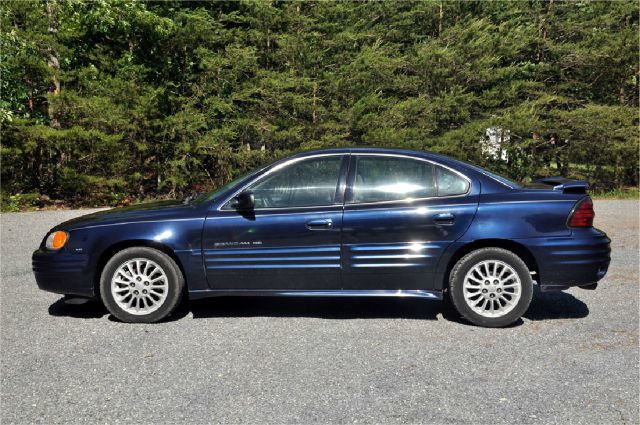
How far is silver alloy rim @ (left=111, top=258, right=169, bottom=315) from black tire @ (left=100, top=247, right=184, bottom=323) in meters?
0.02

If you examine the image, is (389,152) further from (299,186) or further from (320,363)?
(320,363)

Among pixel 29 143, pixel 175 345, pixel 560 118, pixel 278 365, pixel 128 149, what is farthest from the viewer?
pixel 560 118

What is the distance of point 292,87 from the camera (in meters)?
15.0

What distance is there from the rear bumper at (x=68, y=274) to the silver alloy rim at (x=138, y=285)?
0.24 m

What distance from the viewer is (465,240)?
475cm

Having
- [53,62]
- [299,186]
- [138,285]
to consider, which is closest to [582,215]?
[299,186]

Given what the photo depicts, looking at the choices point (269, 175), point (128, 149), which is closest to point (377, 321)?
point (269, 175)

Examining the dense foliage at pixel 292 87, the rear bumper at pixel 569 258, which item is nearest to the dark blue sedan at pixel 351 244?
the rear bumper at pixel 569 258

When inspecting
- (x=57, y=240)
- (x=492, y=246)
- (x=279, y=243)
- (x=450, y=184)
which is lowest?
(x=492, y=246)

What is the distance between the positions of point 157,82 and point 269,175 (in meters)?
10.2

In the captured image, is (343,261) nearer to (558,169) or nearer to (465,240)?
(465,240)

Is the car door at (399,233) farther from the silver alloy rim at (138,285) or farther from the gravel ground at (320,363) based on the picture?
the silver alloy rim at (138,285)

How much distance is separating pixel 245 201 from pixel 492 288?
2178 mm

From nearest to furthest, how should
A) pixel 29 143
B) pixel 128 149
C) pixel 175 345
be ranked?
1. pixel 175 345
2. pixel 29 143
3. pixel 128 149
